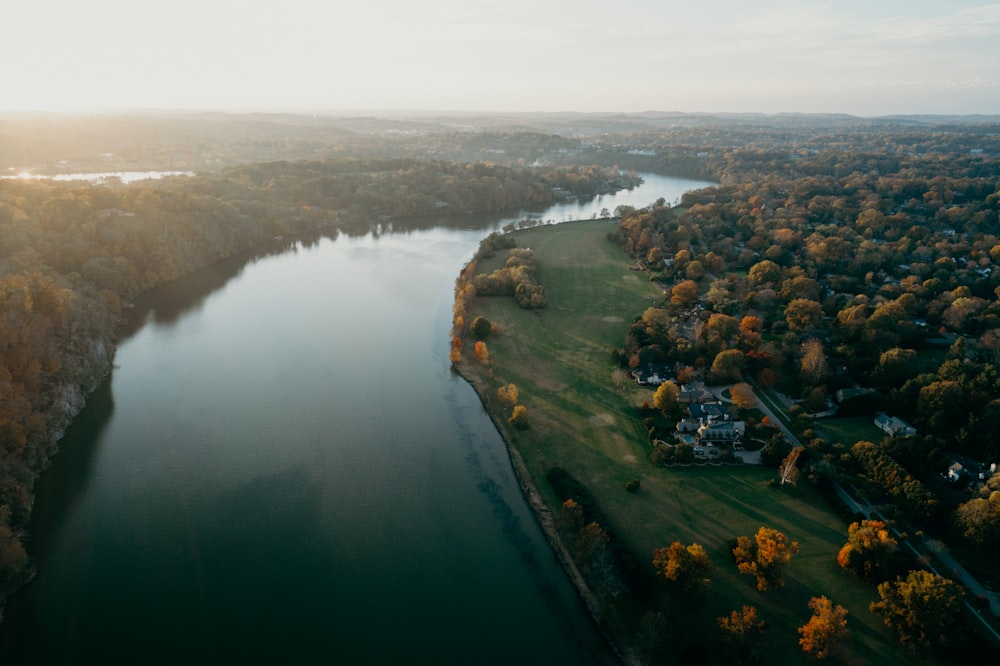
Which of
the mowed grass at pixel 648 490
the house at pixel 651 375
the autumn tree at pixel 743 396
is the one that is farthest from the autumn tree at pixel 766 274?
the autumn tree at pixel 743 396

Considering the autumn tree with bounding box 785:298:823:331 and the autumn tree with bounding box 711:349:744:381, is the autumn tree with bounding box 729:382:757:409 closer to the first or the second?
the autumn tree with bounding box 711:349:744:381

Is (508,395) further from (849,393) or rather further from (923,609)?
(923,609)

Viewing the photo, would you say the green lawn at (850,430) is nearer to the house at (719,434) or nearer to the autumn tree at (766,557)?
the house at (719,434)

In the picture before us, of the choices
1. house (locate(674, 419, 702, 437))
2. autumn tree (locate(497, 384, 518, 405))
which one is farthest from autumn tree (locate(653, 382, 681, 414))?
autumn tree (locate(497, 384, 518, 405))

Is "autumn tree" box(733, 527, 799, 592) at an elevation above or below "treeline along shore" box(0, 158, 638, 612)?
below

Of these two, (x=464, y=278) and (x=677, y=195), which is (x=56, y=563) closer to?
(x=464, y=278)
